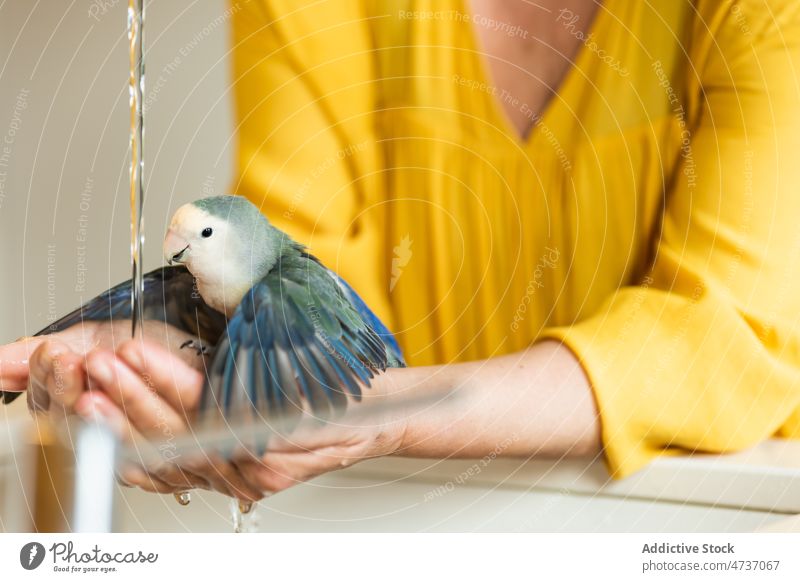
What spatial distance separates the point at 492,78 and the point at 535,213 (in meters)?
0.08

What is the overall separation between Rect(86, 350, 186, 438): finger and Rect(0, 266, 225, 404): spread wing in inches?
1.3

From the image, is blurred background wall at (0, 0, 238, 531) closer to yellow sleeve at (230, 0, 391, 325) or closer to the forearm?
yellow sleeve at (230, 0, 391, 325)

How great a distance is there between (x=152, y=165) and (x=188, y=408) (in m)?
0.14

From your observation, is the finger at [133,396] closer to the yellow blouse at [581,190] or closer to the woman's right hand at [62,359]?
the woman's right hand at [62,359]

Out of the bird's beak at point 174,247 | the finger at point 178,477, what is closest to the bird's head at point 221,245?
the bird's beak at point 174,247

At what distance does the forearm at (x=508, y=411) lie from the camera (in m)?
0.46

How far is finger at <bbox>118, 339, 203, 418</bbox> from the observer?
438 mm

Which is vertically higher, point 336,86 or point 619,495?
point 336,86

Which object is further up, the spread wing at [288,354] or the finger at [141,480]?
the spread wing at [288,354]

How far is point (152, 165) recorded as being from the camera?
0.50m

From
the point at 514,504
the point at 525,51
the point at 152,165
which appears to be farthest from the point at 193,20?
the point at 514,504

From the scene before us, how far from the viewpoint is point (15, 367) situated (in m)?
0.46
